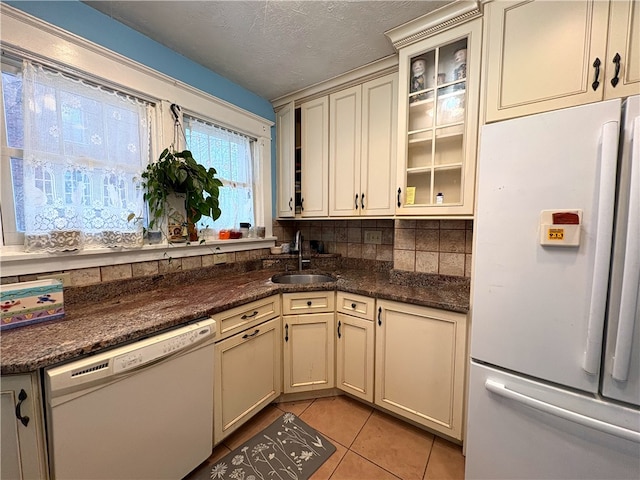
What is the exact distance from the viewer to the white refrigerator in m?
0.77

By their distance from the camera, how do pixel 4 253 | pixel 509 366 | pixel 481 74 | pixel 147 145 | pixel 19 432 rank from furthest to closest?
pixel 147 145, pixel 481 74, pixel 4 253, pixel 509 366, pixel 19 432

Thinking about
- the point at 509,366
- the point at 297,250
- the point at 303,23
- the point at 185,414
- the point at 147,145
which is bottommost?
the point at 185,414

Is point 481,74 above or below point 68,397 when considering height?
above

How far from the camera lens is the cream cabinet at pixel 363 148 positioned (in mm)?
1818

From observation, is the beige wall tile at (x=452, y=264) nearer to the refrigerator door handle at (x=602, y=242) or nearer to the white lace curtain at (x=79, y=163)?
the refrigerator door handle at (x=602, y=242)

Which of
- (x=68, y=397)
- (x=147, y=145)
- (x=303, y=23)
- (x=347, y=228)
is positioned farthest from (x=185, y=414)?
(x=303, y=23)

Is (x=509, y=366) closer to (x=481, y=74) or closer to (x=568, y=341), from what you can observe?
(x=568, y=341)

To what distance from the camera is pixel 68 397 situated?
2.73 ft

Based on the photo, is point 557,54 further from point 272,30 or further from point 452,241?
point 272,30

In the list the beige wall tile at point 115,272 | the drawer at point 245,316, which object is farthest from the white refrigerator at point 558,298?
the beige wall tile at point 115,272

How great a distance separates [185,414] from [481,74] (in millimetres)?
2298

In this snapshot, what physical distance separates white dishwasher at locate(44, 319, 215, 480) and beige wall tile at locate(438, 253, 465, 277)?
153 centimetres

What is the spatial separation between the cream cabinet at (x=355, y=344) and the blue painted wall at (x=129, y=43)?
1860 mm

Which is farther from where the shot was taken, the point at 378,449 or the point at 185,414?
the point at 378,449
